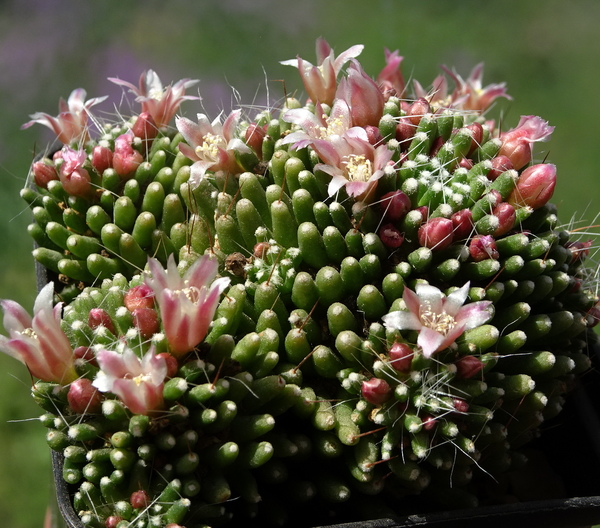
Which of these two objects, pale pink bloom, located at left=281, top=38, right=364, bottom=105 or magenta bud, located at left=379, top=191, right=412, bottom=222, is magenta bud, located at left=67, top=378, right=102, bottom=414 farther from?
pale pink bloom, located at left=281, top=38, right=364, bottom=105

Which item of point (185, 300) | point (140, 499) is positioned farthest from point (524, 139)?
point (140, 499)

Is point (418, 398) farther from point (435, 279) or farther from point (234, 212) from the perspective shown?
point (234, 212)

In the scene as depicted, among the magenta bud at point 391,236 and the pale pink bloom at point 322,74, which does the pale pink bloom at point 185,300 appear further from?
the pale pink bloom at point 322,74

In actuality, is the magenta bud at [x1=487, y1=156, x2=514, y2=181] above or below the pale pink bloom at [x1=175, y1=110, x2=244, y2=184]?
above

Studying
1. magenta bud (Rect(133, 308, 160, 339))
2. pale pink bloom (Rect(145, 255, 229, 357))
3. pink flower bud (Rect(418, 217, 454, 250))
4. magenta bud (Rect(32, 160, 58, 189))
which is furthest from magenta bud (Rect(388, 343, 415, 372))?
magenta bud (Rect(32, 160, 58, 189))

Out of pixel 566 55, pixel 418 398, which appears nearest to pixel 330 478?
pixel 418 398

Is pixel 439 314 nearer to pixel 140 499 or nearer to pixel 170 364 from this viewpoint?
pixel 170 364
